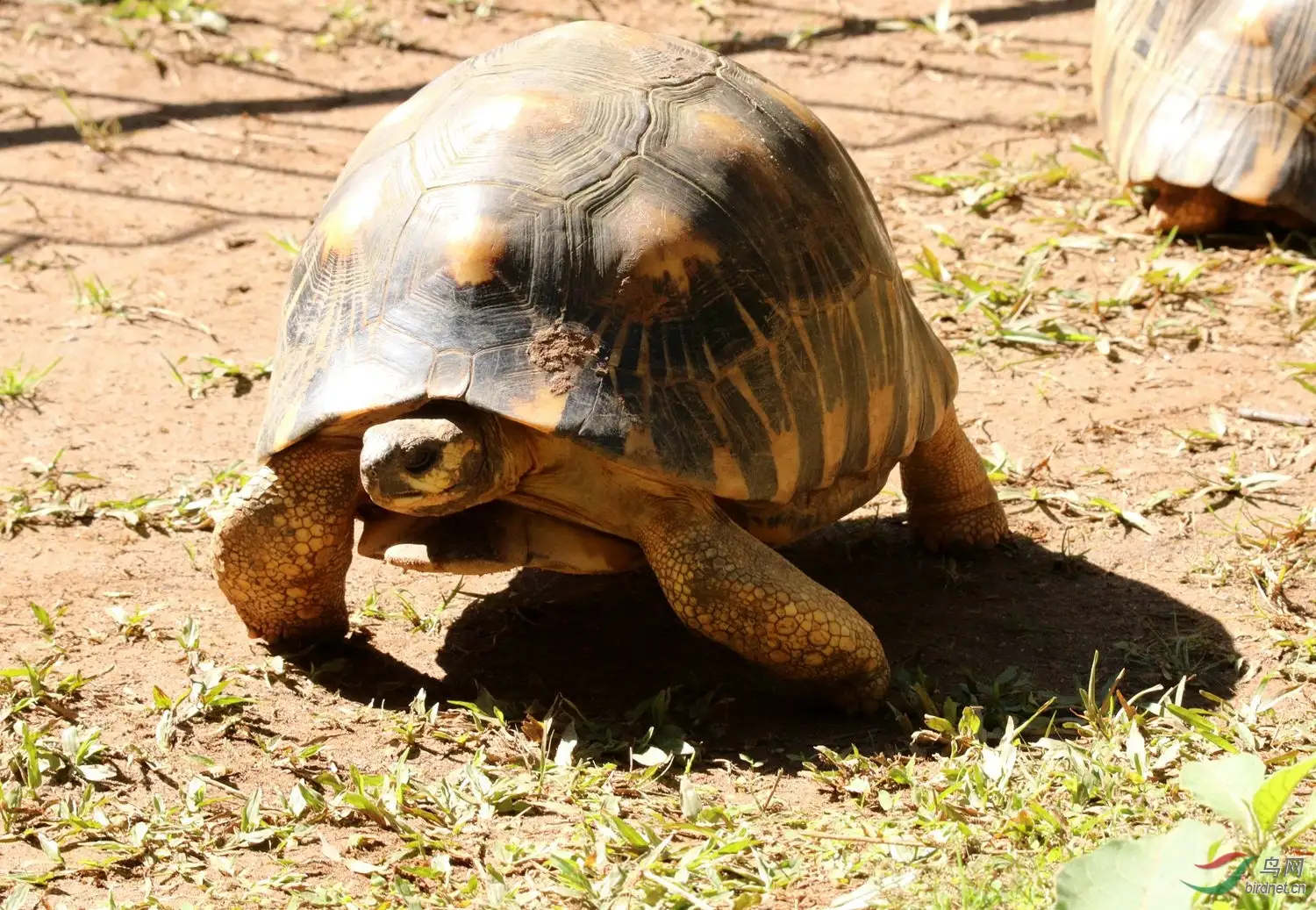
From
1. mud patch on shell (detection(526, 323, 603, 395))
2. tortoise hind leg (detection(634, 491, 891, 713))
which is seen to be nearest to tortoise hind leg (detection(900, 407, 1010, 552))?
tortoise hind leg (detection(634, 491, 891, 713))

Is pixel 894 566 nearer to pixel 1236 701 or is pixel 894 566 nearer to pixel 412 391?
pixel 1236 701

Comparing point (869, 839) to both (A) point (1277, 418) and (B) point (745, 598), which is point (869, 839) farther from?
(A) point (1277, 418)

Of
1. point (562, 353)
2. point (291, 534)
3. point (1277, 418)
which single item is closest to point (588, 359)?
point (562, 353)

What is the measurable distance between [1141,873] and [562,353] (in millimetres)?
1369

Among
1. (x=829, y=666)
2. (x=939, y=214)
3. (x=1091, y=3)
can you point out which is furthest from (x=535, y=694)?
(x=1091, y=3)

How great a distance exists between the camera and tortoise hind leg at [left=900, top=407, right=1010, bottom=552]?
3.73m

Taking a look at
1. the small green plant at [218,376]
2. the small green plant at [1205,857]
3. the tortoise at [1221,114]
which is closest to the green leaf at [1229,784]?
the small green plant at [1205,857]

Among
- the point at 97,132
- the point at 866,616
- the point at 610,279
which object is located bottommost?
the point at 866,616

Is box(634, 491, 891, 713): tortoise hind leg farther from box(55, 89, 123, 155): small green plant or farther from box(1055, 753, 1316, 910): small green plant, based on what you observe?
box(55, 89, 123, 155): small green plant

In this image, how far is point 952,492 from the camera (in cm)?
376

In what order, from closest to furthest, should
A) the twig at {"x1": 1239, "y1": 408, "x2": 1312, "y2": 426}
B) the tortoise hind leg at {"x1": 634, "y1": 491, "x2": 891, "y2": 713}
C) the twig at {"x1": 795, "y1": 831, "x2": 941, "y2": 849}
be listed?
the twig at {"x1": 795, "y1": 831, "x2": 941, "y2": 849}
the tortoise hind leg at {"x1": 634, "y1": 491, "x2": 891, "y2": 713}
the twig at {"x1": 1239, "y1": 408, "x2": 1312, "y2": 426}

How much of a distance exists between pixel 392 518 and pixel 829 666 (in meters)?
0.99

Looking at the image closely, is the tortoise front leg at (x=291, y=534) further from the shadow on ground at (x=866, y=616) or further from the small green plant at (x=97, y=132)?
the small green plant at (x=97, y=132)

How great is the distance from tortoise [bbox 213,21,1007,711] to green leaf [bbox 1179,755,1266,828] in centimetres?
85
